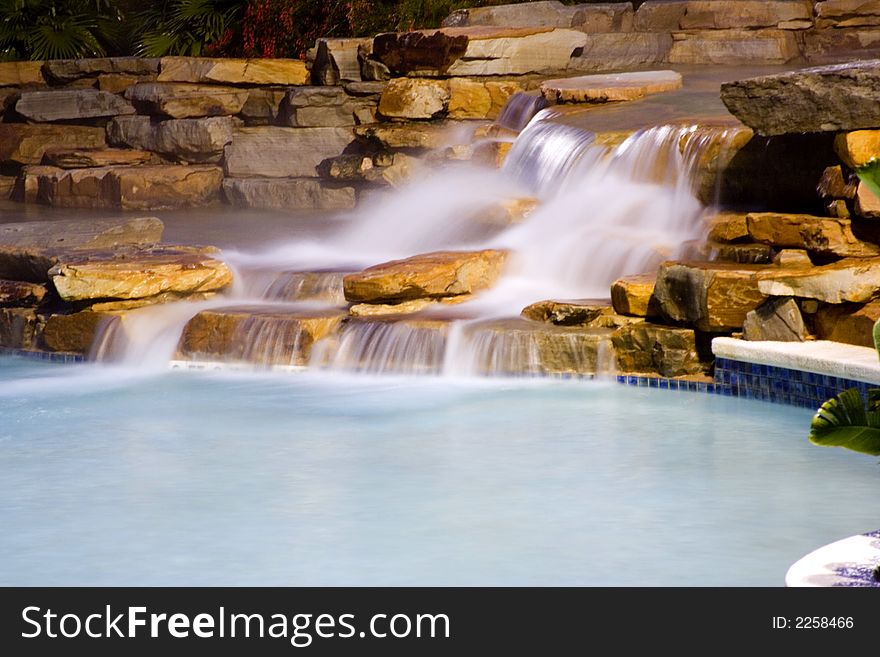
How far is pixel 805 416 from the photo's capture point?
7.42m

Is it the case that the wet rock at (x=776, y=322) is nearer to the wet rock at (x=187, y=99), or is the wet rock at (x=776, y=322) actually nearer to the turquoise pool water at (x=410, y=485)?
the turquoise pool water at (x=410, y=485)

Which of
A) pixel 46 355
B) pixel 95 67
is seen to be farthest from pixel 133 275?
pixel 95 67

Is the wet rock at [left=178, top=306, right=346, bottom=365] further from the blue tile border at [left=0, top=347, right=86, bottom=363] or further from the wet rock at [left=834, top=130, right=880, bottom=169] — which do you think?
the wet rock at [left=834, top=130, right=880, bottom=169]

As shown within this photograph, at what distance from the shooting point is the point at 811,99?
26.5 ft

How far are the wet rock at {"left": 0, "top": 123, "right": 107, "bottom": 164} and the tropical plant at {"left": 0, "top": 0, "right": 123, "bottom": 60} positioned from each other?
5.50 feet

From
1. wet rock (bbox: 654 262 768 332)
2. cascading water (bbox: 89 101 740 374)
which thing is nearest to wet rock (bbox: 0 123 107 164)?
cascading water (bbox: 89 101 740 374)

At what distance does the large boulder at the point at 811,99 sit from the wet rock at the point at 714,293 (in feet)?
2.86

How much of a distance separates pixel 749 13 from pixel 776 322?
714 centimetres

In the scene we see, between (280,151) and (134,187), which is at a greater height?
(280,151)

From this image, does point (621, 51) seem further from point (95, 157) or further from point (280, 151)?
point (95, 157)

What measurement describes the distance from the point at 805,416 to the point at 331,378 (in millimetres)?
2790

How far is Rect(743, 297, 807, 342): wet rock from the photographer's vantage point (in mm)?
7758

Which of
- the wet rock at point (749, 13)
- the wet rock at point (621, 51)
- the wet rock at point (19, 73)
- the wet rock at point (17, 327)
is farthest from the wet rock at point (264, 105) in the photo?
the wet rock at point (17, 327)

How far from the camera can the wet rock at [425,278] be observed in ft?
30.0
